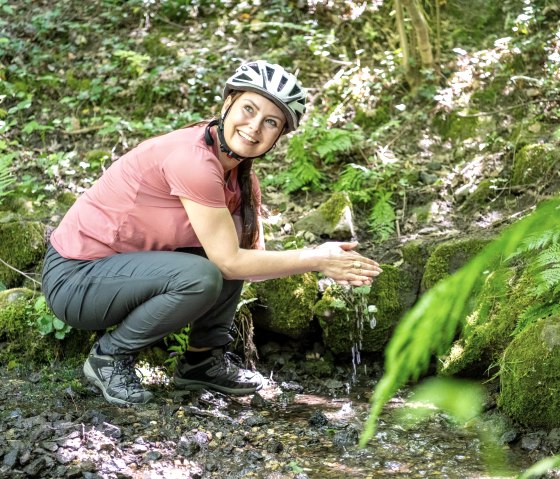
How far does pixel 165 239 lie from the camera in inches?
139

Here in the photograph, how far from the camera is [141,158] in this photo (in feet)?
11.3

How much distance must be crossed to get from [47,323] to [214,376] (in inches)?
43.7

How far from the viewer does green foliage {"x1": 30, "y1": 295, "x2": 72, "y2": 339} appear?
4.13 metres

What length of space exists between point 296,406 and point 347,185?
240 cm

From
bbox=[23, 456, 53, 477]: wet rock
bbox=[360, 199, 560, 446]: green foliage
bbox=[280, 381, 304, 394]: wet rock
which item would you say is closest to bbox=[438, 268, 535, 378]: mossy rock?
bbox=[280, 381, 304, 394]: wet rock

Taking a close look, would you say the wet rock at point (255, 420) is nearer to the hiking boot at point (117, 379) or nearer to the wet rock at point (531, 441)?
the hiking boot at point (117, 379)

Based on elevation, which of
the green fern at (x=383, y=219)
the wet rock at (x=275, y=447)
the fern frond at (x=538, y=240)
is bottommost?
the wet rock at (x=275, y=447)

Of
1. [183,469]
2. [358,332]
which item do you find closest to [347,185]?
[358,332]

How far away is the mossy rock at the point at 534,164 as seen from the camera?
5096mm

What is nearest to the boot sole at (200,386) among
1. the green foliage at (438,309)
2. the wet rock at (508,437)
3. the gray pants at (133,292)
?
the gray pants at (133,292)

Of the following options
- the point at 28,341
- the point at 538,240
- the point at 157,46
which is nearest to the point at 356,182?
the point at 28,341

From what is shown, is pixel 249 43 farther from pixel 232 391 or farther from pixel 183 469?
pixel 183 469

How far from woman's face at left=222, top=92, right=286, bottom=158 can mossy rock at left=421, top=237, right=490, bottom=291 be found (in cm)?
163

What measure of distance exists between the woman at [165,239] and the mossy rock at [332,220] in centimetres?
175
